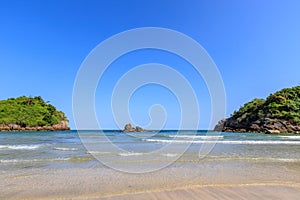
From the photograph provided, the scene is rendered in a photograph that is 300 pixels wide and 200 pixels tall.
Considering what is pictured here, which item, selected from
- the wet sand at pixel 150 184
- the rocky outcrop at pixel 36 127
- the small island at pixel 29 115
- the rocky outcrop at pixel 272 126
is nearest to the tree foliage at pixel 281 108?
the rocky outcrop at pixel 272 126

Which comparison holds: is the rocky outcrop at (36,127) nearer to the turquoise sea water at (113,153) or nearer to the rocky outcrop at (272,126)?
the turquoise sea water at (113,153)

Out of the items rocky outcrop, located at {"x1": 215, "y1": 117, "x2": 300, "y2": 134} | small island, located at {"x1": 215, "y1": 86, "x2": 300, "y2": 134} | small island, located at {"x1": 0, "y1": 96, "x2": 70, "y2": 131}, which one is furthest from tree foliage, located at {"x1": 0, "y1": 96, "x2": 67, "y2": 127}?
rocky outcrop, located at {"x1": 215, "y1": 117, "x2": 300, "y2": 134}

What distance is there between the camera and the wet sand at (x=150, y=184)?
17.0ft

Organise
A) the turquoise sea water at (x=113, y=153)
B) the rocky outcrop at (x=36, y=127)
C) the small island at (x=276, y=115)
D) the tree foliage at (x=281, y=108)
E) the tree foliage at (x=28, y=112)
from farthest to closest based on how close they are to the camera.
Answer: the tree foliage at (x=28, y=112) < the rocky outcrop at (x=36, y=127) < the tree foliage at (x=281, y=108) < the small island at (x=276, y=115) < the turquoise sea water at (x=113, y=153)

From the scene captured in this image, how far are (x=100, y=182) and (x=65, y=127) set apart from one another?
109 metres

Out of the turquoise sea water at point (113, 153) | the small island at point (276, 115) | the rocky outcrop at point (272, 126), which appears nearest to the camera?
the turquoise sea water at point (113, 153)

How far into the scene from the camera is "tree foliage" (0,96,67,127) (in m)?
89.3

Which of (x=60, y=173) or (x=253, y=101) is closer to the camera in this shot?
(x=60, y=173)

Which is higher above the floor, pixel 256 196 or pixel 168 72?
pixel 168 72

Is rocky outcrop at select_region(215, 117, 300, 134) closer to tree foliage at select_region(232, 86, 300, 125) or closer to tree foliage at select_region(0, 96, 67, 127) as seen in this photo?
tree foliage at select_region(232, 86, 300, 125)

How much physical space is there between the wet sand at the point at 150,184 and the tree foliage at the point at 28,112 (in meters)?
94.5

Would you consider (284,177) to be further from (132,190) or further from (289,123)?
(289,123)

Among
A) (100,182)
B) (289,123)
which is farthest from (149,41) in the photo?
(289,123)

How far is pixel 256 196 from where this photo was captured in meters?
4.99
